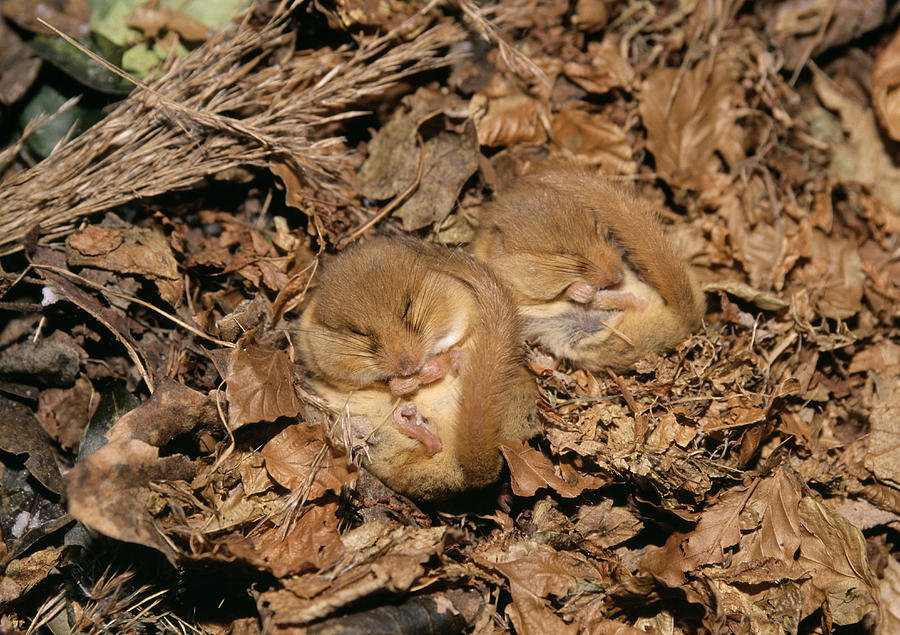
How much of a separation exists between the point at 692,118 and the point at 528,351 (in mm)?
2021

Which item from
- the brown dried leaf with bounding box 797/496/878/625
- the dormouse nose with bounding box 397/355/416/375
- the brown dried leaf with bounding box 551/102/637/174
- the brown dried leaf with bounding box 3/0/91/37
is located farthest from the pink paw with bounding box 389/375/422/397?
the brown dried leaf with bounding box 3/0/91/37

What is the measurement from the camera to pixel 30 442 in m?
3.35

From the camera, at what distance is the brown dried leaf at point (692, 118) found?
425cm

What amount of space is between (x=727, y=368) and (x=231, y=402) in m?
2.47

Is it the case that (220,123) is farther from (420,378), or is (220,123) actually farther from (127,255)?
(420,378)

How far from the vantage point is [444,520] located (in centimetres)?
346

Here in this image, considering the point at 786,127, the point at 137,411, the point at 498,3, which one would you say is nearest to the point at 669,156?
the point at 786,127

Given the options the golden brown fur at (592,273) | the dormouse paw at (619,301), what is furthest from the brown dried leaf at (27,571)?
the dormouse paw at (619,301)

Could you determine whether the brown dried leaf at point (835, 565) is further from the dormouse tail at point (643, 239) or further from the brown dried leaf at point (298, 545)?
the brown dried leaf at point (298, 545)

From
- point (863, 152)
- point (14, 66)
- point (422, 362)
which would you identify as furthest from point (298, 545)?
point (863, 152)

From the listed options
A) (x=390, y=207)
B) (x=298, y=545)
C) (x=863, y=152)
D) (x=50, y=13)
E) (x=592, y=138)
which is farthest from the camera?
(x=863, y=152)

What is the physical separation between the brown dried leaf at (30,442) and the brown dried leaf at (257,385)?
1016 millimetres

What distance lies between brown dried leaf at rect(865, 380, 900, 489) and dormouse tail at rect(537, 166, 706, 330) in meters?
1.16

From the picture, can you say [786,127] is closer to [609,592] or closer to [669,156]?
[669,156]
